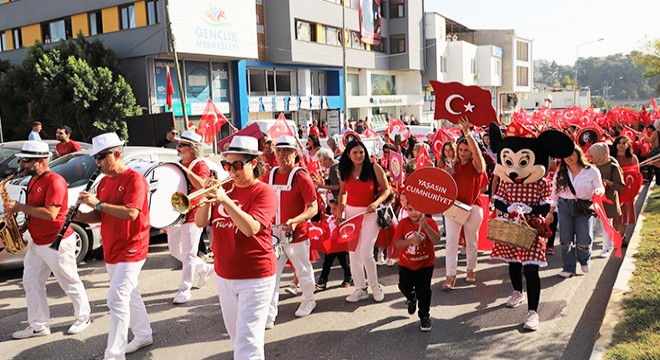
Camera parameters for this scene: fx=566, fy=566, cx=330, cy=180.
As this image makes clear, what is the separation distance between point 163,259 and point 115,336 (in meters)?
4.42

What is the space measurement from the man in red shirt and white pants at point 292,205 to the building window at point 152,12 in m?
24.4

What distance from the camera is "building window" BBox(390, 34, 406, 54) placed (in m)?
49.0

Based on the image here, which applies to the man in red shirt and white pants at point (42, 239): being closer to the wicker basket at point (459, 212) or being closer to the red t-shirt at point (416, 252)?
the red t-shirt at point (416, 252)

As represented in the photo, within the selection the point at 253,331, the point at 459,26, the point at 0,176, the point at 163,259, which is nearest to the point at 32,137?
the point at 0,176

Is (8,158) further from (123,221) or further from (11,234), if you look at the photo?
(123,221)

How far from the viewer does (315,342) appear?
17.9ft

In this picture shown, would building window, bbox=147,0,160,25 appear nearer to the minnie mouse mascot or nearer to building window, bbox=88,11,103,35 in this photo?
building window, bbox=88,11,103,35

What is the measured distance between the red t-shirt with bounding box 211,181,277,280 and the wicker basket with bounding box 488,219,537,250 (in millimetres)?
2690

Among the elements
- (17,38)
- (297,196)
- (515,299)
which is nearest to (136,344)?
(297,196)

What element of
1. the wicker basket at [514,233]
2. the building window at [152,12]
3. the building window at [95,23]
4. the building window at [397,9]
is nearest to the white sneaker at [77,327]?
the wicker basket at [514,233]

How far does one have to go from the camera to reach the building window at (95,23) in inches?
1181

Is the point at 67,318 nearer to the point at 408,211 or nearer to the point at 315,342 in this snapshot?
the point at 315,342

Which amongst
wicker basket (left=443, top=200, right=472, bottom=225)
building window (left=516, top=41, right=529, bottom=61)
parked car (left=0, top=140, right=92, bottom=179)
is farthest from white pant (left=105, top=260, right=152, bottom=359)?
building window (left=516, top=41, right=529, bottom=61)

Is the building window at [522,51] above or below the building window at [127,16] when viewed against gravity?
above
